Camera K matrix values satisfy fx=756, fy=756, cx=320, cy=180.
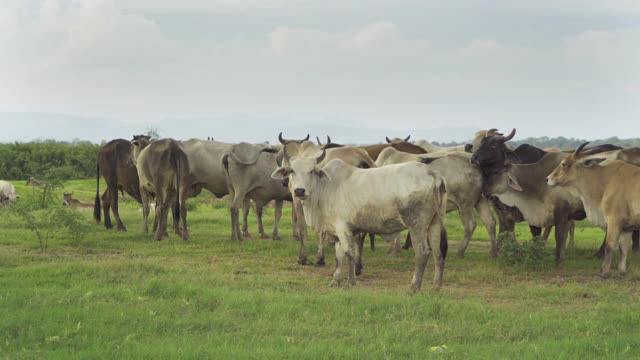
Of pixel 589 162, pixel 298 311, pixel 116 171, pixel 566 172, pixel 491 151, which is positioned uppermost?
pixel 491 151

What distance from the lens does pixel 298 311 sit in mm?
8109

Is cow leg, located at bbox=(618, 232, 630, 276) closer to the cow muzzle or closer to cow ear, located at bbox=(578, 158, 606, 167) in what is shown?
cow ear, located at bbox=(578, 158, 606, 167)

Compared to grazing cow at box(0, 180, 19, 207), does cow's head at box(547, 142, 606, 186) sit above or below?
above

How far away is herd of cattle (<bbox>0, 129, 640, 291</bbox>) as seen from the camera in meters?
9.53

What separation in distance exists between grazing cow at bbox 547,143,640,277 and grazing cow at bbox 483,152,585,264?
2.67 feet

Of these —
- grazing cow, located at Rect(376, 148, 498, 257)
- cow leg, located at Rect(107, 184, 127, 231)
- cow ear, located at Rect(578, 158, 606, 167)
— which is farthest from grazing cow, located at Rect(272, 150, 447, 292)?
cow leg, located at Rect(107, 184, 127, 231)

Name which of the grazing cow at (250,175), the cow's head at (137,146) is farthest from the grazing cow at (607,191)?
the cow's head at (137,146)

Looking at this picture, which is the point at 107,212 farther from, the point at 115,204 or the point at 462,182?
the point at 462,182

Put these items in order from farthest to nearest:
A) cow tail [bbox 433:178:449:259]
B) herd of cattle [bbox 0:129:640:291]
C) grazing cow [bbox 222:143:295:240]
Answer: grazing cow [bbox 222:143:295:240] < herd of cattle [bbox 0:129:640:291] < cow tail [bbox 433:178:449:259]

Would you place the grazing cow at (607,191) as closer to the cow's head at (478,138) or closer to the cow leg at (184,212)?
the cow's head at (478,138)

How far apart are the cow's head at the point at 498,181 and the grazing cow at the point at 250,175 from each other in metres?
4.25

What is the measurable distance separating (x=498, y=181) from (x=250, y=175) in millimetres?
4981

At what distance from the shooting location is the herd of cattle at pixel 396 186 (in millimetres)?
9531

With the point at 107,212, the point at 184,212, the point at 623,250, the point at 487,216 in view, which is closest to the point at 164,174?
the point at 184,212
